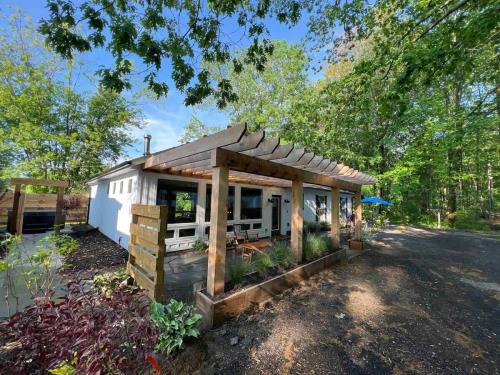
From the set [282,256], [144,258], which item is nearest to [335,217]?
[282,256]

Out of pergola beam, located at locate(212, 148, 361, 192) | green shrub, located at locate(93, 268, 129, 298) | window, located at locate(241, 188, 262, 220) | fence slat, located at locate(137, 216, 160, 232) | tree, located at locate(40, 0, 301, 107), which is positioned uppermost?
tree, located at locate(40, 0, 301, 107)

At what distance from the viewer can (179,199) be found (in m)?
7.11

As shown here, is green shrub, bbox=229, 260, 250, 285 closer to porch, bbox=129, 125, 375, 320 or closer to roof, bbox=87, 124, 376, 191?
porch, bbox=129, 125, 375, 320

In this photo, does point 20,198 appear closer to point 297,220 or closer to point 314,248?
point 297,220

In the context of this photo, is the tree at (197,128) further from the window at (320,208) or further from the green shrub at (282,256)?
the green shrub at (282,256)

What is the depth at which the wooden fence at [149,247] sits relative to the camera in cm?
341

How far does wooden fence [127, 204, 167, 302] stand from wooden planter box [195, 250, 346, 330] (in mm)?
711

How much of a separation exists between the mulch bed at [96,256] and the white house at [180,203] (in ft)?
1.08

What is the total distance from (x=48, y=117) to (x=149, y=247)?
604 inches

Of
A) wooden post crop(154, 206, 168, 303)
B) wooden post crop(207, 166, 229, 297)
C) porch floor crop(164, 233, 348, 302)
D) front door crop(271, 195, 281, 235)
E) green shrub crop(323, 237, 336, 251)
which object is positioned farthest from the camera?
front door crop(271, 195, 281, 235)

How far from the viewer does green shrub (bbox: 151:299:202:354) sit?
254 centimetres

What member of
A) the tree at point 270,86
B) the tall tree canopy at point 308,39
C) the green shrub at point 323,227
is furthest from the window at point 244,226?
the tree at point 270,86

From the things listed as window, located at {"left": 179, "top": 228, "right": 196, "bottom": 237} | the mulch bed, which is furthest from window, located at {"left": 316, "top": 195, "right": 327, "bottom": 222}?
the mulch bed

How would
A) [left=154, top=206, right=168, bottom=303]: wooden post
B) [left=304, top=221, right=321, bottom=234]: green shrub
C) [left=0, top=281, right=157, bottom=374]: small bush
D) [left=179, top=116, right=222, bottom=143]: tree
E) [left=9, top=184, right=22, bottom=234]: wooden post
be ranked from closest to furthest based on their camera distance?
[left=0, top=281, right=157, bottom=374]: small bush, [left=154, top=206, right=168, bottom=303]: wooden post, [left=9, top=184, right=22, bottom=234]: wooden post, [left=304, top=221, right=321, bottom=234]: green shrub, [left=179, top=116, right=222, bottom=143]: tree
